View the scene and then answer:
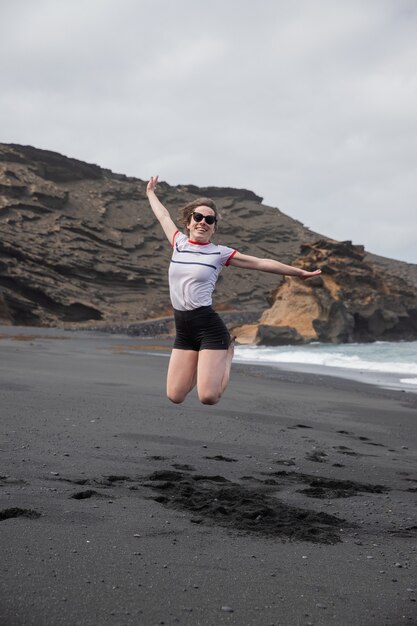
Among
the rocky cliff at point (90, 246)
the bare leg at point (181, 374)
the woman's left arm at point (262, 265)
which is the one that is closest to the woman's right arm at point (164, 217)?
the woman's left arm at point (262, 265)

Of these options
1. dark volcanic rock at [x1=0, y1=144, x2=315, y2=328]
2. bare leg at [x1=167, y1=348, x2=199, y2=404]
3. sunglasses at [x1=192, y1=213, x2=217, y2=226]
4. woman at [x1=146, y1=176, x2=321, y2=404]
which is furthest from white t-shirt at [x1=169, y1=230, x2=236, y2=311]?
dark volcanic rock at [x1=0, y1=144, x2=315, y2=328]

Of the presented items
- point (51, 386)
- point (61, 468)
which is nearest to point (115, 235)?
point (51, 386)

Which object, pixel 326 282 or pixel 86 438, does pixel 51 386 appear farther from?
pixel 326 282

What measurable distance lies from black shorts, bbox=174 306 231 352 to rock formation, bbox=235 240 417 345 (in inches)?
1137

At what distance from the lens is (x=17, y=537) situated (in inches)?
144

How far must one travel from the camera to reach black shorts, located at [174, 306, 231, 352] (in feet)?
18.9

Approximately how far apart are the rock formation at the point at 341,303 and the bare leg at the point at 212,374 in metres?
28.9

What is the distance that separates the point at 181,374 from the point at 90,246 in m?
50.7

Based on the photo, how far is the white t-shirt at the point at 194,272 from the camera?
5684 mm

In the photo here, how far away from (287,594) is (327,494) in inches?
82.3

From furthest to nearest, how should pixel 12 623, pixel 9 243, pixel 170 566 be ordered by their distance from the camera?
pixel 9 243 → pixel 170 566 → pixel 12 623

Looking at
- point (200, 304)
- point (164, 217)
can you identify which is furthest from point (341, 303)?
point (200, 304)

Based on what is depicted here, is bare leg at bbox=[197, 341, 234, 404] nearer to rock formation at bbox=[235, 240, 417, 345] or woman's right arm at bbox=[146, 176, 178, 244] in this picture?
woman's right arm at bbox=[146, 176, 178, 244]

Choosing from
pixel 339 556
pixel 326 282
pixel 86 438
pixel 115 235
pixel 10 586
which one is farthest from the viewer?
pixel 115 235
